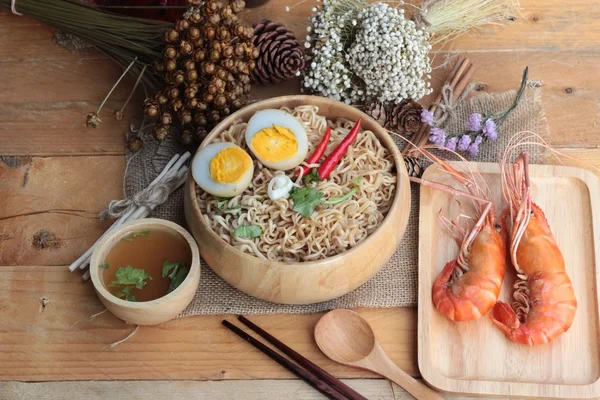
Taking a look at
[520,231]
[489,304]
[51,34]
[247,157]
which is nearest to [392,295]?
[489,304]

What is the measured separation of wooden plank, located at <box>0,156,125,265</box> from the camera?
2.23m

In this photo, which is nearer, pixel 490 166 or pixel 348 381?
pixel 348 381

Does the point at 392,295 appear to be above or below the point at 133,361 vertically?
above

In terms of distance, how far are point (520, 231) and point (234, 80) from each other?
100 centimetres

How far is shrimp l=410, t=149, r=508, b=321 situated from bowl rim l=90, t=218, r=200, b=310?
2.33ft

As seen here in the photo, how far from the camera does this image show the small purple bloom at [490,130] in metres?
2.29

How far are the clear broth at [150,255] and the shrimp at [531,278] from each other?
0.94 m

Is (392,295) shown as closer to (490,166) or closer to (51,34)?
(490,166)

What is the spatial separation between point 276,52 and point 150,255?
2.63 ft

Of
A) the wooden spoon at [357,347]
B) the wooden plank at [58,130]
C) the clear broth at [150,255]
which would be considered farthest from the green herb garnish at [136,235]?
the wooden spoon at [357,347]

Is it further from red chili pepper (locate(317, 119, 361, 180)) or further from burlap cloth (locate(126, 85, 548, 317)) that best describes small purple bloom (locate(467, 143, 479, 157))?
red chili pepper (locate(317, 119, 361, 180))

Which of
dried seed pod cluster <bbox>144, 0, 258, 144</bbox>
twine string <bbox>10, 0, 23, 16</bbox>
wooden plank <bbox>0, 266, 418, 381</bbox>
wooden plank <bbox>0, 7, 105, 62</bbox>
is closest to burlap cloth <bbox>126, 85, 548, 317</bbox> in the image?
wooden plank <bbox>0, 266, 418, 381</bbox>

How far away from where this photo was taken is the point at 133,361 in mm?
2037

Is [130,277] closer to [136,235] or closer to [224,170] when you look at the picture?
[136,235]
